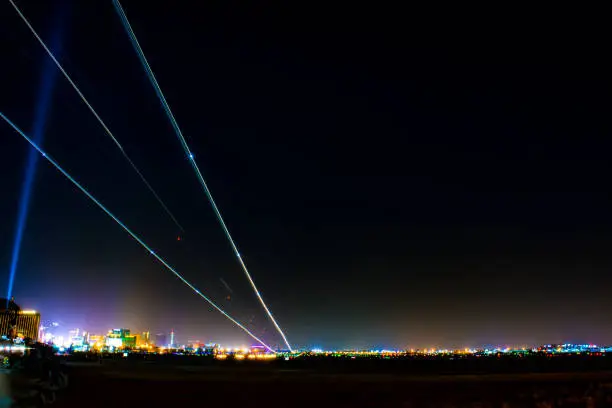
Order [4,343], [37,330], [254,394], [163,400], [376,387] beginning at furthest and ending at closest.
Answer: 1. [37,330]
2. [4,343]
3. [376,387]
4. [254,394]
5. [163,400]

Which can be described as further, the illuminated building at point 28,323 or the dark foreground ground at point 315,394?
the illuminated building at point 28,323

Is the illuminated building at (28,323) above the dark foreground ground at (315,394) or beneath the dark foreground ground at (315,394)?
above

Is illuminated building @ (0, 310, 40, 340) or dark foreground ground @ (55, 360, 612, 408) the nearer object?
dark foreground ground @ (55, 360, 612, 408)

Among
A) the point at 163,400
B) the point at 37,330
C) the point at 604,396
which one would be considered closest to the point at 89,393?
the point at 163,400

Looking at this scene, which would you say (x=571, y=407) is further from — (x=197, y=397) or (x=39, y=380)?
(x=39, y=380)

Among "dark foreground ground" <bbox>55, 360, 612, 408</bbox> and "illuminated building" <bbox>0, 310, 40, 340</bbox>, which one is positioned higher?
"illuminated building" <bbox>0, 310, 40, 340</bbox>

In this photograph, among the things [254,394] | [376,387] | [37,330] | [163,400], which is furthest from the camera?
[37,330]

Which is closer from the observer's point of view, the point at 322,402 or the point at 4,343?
the point at 322,402

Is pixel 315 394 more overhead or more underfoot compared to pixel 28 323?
more underfoot

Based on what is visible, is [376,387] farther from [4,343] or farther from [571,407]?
[4,343]

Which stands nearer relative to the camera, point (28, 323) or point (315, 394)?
point (315, 394)
